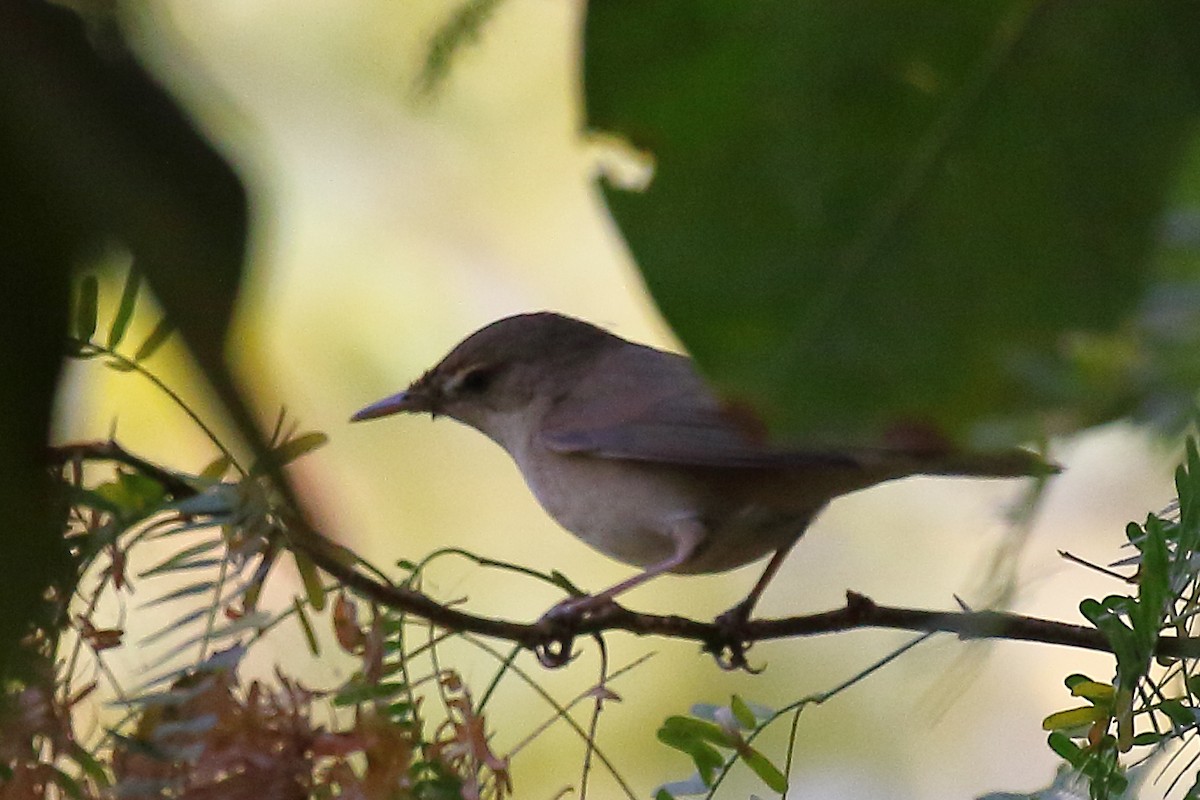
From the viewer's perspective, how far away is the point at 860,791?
8.24ft

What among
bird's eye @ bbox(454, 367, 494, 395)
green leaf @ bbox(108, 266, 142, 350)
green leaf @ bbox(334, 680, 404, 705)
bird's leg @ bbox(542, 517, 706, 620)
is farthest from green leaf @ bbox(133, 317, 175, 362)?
bird's eye @ bbox(454, 367, 494, 395)

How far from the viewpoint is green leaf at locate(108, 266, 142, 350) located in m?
0.57

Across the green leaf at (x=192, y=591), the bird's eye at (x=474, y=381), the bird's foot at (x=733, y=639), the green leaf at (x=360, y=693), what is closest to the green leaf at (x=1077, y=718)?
the bird's foot at (x=733, y=639)

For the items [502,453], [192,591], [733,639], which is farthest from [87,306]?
[502,453]

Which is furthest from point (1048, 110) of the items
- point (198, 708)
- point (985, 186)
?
point (198, 708)

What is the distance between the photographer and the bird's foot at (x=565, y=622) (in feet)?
4.16

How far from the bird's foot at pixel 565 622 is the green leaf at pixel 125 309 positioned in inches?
17.1

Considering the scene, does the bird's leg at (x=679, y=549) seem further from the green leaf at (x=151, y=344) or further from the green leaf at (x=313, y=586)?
the green leaf at (x=151, y=344)

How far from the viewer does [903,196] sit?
417mm

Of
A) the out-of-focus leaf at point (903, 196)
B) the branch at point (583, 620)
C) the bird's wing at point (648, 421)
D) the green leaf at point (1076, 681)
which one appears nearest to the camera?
the out-of-focus leaf at point (903, 196)

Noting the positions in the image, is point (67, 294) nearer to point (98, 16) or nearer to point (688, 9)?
point (98, 16)

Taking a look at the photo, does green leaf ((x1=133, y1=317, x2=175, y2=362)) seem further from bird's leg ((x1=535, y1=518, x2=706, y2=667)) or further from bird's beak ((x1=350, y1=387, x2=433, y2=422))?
bird's beak ((x1=350, y1=387, x2=433, y2=422))

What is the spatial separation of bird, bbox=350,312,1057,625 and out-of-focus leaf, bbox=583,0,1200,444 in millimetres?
1204

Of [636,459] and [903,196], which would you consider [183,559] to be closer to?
[903,196]
